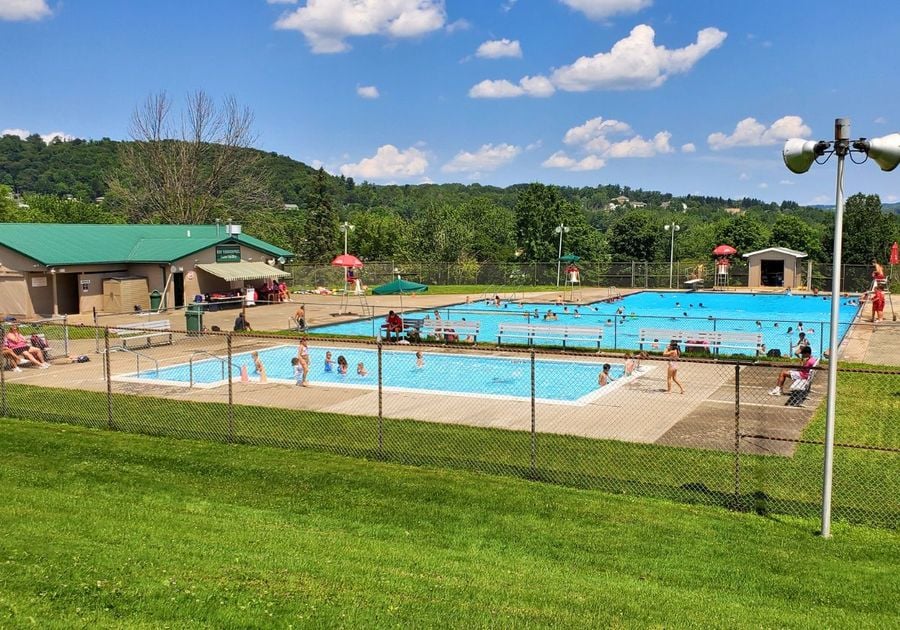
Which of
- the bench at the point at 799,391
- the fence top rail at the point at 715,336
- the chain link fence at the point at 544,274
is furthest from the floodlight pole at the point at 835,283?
the chain link fence at the point at 544,274

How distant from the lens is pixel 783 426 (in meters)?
15.1

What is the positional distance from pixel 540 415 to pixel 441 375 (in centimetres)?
666

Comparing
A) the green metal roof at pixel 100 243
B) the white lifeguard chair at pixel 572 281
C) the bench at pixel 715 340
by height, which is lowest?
the bench at pixel 715 340

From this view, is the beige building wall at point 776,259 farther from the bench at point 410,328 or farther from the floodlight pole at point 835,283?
the floodlight pole at point 835,283

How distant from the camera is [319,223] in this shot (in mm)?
84312

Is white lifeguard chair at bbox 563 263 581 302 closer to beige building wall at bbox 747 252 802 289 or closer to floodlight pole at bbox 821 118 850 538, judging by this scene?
beige building wall at bbox 747 252 802 289

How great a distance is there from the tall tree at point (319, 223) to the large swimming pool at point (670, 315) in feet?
129

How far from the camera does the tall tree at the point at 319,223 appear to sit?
83.9m

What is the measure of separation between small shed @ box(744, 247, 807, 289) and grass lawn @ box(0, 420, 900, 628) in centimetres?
5310

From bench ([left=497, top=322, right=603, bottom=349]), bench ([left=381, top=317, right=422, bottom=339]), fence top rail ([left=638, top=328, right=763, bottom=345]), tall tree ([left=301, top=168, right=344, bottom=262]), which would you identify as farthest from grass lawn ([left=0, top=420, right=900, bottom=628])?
tall tree ([left=301, top=168, right=344, bottom=262])

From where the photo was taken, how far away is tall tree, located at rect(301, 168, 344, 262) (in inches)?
3302

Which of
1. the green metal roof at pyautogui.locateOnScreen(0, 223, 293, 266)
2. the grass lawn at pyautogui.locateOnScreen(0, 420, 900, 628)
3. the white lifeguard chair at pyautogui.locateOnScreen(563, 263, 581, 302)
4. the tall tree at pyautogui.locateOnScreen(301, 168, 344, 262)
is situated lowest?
the grass lawn at pyautogui.locateOnScreen(0, 420, 900, 628)

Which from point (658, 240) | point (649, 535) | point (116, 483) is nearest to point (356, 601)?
point (649, 535)

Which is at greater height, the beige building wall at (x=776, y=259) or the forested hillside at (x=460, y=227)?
the forested hillside at (x=460, y=227)
